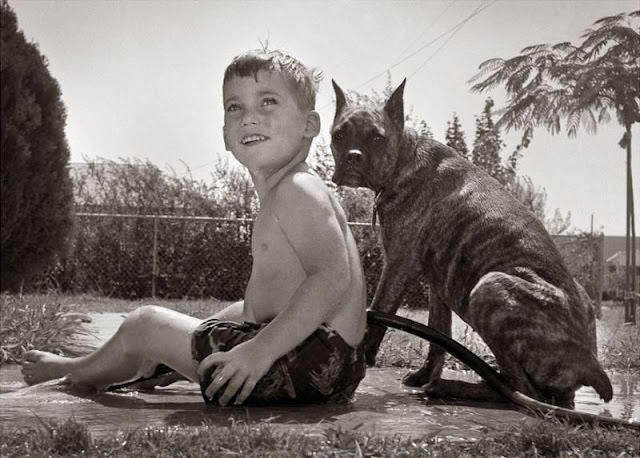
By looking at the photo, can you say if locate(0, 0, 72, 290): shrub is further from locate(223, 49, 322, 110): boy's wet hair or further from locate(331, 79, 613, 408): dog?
locate(223, 49, 322, 110): boy's wet hair

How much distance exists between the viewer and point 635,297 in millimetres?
12352

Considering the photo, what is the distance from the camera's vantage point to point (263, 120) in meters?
2.93

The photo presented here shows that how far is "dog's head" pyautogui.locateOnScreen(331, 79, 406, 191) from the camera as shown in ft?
13.1

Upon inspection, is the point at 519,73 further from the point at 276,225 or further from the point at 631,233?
the point at 276,225

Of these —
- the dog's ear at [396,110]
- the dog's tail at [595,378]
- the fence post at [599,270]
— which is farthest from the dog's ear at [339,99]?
the fence post at [599,270]

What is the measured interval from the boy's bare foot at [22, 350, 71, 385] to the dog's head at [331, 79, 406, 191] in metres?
1.65

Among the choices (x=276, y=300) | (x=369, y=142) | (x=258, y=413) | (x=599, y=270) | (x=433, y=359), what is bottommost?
(x=258, y=413)

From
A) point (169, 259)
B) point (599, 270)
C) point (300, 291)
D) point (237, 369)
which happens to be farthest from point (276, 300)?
point (599, 270)

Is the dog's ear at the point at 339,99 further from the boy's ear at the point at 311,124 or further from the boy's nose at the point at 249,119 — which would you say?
the boy's nose at the point at 249,119

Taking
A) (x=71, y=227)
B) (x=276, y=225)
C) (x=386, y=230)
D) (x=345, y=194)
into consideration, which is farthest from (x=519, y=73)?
(x=276, y=225)

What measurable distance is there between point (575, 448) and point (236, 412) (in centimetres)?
113

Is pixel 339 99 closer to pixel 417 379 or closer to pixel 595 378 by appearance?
pixel 417 379

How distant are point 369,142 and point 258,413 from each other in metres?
1.77

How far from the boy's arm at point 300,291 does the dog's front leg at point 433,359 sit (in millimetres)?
1240
